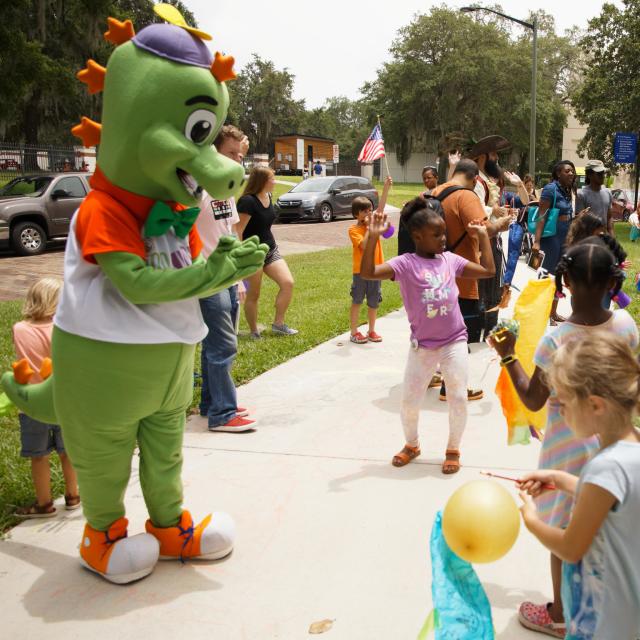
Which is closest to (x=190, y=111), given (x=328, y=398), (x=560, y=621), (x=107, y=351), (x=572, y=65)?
(x=107, y=351)

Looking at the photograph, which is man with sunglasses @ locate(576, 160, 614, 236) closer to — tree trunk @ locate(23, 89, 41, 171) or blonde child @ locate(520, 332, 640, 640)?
blonde child @ locate(520, 332, 640, 640)

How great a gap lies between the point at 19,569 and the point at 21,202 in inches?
499

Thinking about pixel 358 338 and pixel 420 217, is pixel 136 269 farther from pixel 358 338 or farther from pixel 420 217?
pixel 358 338

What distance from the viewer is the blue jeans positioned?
15.0 feet

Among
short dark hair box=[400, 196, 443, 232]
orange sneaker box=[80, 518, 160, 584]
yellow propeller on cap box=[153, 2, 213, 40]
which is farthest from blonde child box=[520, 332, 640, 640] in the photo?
short dark hair box=[400, 196, 443, 232]

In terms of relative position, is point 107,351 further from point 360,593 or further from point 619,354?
point 619,354

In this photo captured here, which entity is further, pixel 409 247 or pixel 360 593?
pixel 409 247

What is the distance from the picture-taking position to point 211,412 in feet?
15.6

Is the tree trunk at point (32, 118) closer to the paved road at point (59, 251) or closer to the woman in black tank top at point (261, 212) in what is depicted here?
the paved road at point (59, 251)

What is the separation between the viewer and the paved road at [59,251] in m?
11.1

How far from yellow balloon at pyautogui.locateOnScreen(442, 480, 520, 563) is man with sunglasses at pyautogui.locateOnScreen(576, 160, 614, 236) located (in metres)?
6.72

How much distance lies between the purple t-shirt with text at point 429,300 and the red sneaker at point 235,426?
53.5 inches

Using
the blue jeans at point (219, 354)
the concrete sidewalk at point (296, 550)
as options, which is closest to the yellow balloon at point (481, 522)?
the concrete sidewalk at point (296, 550)

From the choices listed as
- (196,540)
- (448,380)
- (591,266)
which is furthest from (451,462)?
(591,266)
